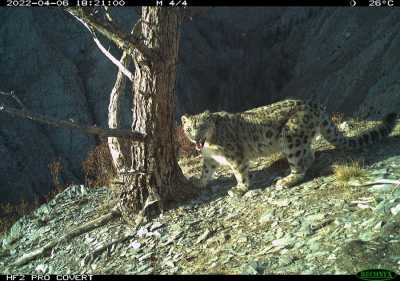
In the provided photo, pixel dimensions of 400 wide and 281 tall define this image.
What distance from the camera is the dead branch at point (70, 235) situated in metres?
9.58

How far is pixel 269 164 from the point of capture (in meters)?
11.2

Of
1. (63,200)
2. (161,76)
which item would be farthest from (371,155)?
(63,200)

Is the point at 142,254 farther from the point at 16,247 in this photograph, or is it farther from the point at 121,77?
the point at 121,77

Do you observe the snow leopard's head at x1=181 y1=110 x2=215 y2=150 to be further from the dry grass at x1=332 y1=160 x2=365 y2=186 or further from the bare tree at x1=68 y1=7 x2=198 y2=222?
the dry grass at x1=332 y1=160 x2=365 y2=186

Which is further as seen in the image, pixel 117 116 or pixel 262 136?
pixel 117 116

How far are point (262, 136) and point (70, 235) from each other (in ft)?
12.4

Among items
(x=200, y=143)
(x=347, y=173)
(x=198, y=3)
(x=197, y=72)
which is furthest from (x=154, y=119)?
(x=197, y=72)

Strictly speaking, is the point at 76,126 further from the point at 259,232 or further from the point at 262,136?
the point at 262,136

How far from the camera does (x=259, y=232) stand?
8.41 metres

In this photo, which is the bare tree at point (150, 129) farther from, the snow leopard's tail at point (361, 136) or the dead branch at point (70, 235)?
the snow leopard's tail at point (361, 136)

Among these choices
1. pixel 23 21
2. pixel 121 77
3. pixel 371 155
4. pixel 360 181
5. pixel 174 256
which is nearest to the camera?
pixel 174 256

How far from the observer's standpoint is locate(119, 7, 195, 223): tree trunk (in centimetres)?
948

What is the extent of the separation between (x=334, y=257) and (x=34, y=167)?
24536 mm

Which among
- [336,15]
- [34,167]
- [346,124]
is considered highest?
Answer: [336,15]
